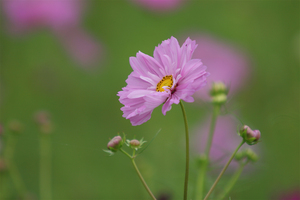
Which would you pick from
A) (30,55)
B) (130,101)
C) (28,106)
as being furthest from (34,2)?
(130,101)

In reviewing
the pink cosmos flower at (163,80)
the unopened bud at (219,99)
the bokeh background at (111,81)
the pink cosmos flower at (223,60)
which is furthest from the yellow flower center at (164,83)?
the pink cosmos flower at (223,60)

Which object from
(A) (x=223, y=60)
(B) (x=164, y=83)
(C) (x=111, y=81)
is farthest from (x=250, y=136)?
(C) (x=111, y=81)

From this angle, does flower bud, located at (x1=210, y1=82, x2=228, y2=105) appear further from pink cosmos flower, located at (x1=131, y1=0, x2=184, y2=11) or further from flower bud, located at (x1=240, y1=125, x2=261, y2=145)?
pink cosmos flower, located at (x1=131, y1=0, x2=184, y2=11)

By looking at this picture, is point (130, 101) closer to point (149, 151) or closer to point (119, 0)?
point (149, 151)

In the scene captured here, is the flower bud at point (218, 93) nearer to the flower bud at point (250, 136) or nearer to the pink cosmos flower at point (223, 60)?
the flower bud at point (250, 136)

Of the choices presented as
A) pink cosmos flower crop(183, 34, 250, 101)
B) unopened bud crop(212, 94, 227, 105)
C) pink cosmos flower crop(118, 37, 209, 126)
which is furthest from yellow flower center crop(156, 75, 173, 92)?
pink cosmos flower crop(183, 34, 250, 101)

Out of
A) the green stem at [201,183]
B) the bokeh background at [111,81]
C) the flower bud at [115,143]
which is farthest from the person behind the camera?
the bokeh background at [111,81]
